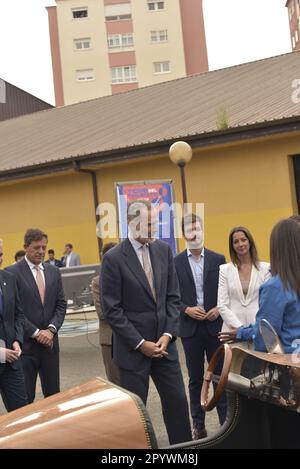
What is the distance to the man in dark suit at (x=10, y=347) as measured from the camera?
437cm

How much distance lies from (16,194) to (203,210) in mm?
6296

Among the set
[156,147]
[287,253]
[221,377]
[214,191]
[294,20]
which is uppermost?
[294,20]

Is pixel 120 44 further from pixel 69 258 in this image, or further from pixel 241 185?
pixel 241 185

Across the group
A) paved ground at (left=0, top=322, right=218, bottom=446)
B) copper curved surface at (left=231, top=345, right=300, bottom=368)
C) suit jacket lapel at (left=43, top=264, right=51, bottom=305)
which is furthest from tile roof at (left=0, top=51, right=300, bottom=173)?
copper curved surface at (left=231, top=345, right=300, bottom=368)

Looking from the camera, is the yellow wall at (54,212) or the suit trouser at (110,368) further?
the yellow wall at (54,212)

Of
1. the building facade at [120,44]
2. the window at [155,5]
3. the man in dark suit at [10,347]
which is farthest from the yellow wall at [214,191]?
the window at [155,5]

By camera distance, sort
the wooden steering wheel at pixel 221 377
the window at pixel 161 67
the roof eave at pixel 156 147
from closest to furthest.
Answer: the wooden steering wheel at pixel 221 377
the roof eave at pixel 156 147
the window at pixel 161 67

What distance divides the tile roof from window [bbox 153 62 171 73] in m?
29.8

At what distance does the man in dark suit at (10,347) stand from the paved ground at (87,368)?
126 cm

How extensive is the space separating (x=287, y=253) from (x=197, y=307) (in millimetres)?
2096

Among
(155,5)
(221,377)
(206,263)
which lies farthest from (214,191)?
(155,5)

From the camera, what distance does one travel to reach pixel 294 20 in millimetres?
58625

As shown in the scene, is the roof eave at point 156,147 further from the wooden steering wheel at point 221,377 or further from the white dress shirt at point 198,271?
the wooden steering wheel at point 221,377

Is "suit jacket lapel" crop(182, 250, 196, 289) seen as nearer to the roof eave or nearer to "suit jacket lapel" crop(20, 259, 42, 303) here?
"suit jacket lapel" crop(20, 259, 42, 303)
